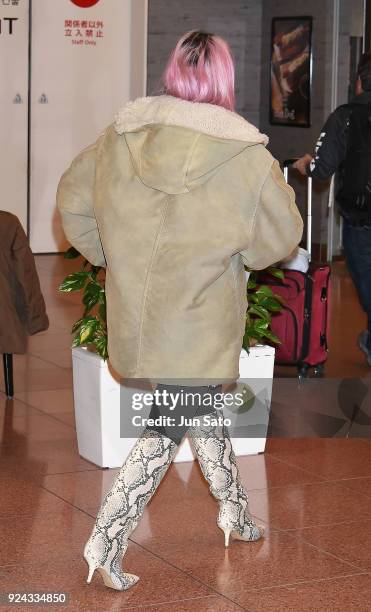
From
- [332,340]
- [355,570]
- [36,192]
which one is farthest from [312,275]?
[36,192]

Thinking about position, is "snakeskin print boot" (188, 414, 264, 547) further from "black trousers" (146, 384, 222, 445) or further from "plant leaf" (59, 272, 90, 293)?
"plant leaf" (59, 272, 90, 293)

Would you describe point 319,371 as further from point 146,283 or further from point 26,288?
point 146,283

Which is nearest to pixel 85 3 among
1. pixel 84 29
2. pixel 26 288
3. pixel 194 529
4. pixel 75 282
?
pixel 84 29

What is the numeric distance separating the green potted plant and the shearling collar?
1.30m

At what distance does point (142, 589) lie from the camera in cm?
364

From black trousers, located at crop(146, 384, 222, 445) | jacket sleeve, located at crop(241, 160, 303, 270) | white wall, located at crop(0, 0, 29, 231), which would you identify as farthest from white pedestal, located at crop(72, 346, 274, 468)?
white wall, located at crop(0, 0, 29, 231)

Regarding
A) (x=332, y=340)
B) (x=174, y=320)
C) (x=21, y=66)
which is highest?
(x=21, y=66)

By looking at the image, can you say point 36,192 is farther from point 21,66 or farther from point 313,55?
point 313,55

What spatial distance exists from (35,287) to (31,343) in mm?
1718

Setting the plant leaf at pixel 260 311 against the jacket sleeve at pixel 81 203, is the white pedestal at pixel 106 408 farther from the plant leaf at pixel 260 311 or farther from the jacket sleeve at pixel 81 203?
the jacket sleeve at pixel 81 203

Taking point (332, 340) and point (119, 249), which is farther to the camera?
point (332, 340)

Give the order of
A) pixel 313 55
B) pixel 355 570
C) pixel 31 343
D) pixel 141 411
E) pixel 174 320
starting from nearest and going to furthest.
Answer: pixel 174 320 < pixel 355 570 < pixel 141 411 < pixel 31 343 < pixel 313 55

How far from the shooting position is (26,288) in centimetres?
617

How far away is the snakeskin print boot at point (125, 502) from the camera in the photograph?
353 centimetres
